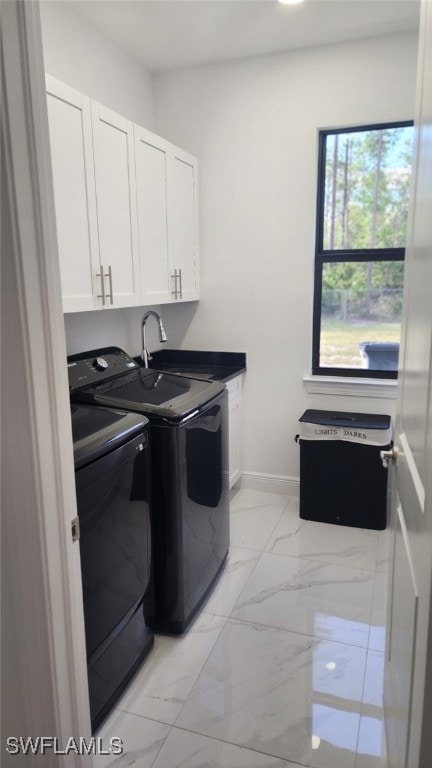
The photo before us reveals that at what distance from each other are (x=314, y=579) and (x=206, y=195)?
2.39 m

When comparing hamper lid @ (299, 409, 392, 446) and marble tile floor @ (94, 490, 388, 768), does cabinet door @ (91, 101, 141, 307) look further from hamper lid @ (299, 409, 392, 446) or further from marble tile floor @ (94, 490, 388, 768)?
marble tile floor @ (94, 490, 388, 768)

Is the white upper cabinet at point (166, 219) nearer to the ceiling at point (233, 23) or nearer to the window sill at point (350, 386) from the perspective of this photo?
the ceiling at point (233, 23)

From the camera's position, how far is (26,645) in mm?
1150

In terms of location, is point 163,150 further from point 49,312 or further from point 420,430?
point 420,430

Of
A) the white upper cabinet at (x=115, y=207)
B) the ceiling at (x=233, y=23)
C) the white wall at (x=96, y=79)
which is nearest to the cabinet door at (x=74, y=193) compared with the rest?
the white upper cabinet at (x=115, y=207)

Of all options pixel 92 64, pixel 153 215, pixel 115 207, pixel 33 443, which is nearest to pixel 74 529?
pixel 33 443

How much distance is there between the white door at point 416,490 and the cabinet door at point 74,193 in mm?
1292

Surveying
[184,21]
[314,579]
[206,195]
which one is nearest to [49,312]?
[314,579]

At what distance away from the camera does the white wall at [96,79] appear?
2365mm

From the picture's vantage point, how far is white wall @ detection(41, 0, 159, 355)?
7.76 feet

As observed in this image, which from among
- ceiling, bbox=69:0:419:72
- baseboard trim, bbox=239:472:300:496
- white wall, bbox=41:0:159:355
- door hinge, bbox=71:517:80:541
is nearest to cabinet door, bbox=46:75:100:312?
white wall, bbox=41:0:159:355

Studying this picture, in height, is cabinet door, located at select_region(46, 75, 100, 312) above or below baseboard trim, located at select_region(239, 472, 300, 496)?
above

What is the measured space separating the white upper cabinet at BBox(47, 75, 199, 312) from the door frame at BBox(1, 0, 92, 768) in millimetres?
1008

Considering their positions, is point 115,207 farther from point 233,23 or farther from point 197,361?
point 197,361
